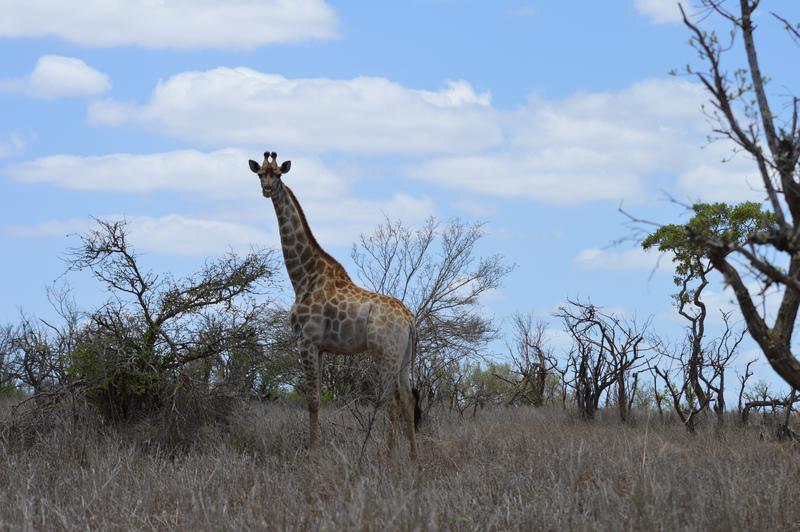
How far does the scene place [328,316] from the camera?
446 inches

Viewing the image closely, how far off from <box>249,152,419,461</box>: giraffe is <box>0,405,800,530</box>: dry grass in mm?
659

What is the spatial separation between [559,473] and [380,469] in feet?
5.41

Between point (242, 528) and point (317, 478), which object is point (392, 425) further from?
point (242, 528)

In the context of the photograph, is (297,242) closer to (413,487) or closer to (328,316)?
(328,316)

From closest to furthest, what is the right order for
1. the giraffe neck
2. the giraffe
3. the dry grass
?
the dry grass < the giraffe < the giraffe neck

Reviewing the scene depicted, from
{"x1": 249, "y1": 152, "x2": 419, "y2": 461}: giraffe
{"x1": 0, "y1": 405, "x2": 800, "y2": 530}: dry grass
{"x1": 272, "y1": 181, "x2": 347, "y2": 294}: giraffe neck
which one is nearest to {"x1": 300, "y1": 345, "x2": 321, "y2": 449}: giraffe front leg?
{"x1": 249, "y1": 152, "x2": 419, "y2": 461}: giraffe

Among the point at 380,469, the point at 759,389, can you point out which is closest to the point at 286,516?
the point at 380,469

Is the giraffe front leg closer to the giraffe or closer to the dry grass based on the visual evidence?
the giraffe

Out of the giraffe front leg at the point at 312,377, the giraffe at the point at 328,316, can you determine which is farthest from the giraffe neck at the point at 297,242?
the giraffe front leg at the point at 312,377

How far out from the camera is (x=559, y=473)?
8125 mm

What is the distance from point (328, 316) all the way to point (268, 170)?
6.44 ft

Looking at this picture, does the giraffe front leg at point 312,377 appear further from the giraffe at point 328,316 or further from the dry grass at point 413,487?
the dry grass at point 413,487

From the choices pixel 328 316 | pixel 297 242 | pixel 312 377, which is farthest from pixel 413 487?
pixel 297 242

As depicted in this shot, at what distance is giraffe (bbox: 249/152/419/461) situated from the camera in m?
11.1
